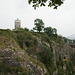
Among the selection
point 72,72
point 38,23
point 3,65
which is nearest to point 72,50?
point 72,72

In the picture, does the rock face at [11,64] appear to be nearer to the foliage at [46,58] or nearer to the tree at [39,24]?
the foliage at [46,58]

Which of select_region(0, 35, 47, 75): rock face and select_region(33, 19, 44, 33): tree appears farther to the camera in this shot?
select_region(33, 19, 44, 33): tree

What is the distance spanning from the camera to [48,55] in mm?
28203

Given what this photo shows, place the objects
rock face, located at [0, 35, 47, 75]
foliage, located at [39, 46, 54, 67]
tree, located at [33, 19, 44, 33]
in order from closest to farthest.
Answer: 1. rock face, located at [0, 35, 47, 75]
2. foliage, located at [39, 46, 54, 67]
3. tree, located at [33, 19, 44, 33]

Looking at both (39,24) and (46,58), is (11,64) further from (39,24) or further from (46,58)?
(39,24)

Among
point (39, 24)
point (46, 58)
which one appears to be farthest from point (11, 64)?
point (39, 24)

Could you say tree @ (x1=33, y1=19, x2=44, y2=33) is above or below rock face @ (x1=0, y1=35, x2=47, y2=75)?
above

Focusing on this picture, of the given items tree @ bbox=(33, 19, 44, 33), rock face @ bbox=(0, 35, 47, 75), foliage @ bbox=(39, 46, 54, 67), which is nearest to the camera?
rock face @ bbox=(0, 35, 47, 75)

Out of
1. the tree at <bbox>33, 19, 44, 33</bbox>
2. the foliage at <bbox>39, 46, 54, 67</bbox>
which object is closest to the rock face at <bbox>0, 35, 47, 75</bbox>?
the foliage at <bbox>39, 46, 54, 67</bbox>

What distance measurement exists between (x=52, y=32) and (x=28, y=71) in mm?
38789

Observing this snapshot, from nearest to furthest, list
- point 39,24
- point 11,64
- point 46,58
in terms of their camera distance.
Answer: point 11,64 < point 46,58 < point 39,24

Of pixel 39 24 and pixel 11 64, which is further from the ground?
pixel 39 24

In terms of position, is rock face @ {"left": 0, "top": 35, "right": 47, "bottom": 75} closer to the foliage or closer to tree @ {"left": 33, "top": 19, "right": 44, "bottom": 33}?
the foliage

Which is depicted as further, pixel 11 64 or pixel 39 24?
pixel 39 24
